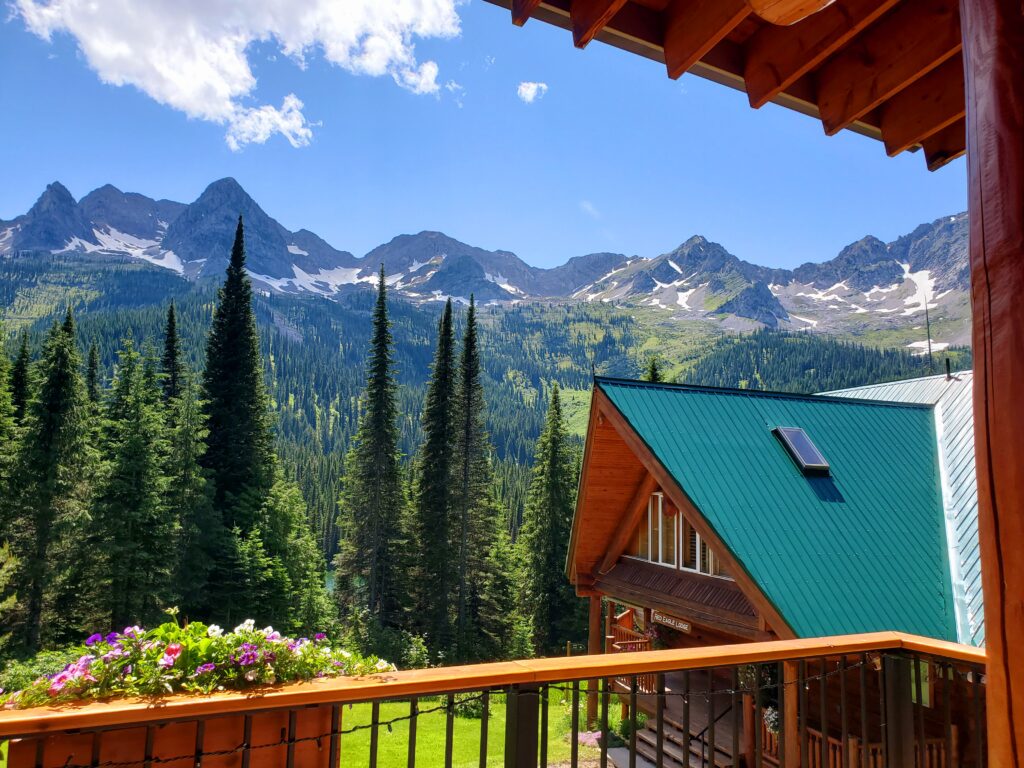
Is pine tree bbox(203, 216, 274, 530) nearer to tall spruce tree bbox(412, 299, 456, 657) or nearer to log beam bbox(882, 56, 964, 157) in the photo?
tall spruce tree bbox(412, 299, 456, 657)

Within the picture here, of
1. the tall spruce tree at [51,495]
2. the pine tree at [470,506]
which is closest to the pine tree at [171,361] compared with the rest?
the tall spruce tree at [51,495]

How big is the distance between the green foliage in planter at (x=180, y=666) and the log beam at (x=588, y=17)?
2101 mm

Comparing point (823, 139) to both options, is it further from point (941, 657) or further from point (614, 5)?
point (941, 657)

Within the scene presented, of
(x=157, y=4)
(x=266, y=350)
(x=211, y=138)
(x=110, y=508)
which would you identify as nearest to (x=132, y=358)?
(x=110, y=508)

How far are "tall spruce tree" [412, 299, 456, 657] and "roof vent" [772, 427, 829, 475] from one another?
21907 millimetres

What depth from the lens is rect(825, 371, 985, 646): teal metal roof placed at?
8133mm

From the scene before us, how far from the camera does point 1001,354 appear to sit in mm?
1140

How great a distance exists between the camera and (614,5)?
6.56ft

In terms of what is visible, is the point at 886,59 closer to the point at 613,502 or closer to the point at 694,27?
the point at 694,27

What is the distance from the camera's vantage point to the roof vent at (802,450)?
31.7 ft

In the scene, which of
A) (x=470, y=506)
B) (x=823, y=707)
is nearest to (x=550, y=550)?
(x=470, y=506)

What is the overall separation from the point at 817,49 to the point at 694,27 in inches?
17.6

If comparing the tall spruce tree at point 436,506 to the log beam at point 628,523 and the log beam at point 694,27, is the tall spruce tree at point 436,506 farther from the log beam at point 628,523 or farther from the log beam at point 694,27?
the log beam at point 694,27

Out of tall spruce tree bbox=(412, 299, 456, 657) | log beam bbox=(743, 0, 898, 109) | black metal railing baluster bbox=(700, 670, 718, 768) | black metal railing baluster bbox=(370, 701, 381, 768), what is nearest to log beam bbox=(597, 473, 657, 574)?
black metal railing baluster bbox=(700, 670, 718, 768)
